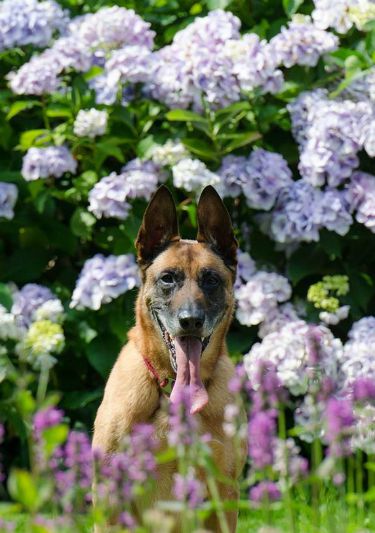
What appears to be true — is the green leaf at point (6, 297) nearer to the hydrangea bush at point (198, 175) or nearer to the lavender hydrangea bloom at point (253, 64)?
the hydrangea bush at point (198, 175)

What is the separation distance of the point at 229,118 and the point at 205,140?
26 cm

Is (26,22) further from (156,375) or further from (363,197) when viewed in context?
(156,375)

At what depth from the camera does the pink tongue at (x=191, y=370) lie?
4.22m

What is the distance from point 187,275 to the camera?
4.57m

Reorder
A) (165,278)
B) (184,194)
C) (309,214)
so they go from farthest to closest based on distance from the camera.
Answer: (184,194) → (309,214) → (165,278)

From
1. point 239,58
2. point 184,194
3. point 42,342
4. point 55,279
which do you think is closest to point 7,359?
point 42,342

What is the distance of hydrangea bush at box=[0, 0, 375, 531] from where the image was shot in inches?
225

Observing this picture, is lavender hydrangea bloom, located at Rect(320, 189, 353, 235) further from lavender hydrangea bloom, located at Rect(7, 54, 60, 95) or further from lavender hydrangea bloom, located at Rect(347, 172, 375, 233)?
lavender hydrangea bloom, located at Rect(7, 54, 60, 95)

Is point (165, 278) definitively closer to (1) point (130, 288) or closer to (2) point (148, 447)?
(1) point (130, 288)

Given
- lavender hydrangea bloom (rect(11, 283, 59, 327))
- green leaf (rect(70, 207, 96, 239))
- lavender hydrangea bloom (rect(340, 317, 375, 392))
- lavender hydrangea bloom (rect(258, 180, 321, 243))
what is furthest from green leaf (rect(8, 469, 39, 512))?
green leaf (rect(70, 207, 96, 239))

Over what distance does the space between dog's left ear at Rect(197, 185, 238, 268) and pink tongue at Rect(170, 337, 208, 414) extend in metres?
0.46

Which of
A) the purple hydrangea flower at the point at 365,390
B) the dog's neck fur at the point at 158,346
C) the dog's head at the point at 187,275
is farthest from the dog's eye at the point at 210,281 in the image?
the purple hydrangea flower at the point at 365,390

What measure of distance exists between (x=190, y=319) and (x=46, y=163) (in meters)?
1.80

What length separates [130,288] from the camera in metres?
5.67
